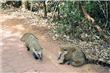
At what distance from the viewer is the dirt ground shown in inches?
248

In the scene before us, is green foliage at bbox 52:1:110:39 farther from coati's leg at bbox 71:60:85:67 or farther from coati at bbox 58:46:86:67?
coati's leg at bbox 71:60:85:67

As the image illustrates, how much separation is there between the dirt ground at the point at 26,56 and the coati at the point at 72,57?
0.40 ft

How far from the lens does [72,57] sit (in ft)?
22.2

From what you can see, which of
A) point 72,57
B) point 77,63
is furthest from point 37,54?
point 77,63

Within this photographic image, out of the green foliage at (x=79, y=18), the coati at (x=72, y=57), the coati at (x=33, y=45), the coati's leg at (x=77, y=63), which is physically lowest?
the coati's leg at (x=77, y=63)

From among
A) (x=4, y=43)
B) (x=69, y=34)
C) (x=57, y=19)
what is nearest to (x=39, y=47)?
(x=4, y=43)

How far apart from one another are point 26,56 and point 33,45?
0.36 m

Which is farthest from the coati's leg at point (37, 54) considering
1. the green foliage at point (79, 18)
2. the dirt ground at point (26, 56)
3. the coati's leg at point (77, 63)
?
the green foliage at point (79, 18)

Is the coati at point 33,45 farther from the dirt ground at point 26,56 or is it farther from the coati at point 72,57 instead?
the coati at point 72,57

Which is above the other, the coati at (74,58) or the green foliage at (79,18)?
the green foliage at (79,18)

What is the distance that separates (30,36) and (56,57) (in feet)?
3.33

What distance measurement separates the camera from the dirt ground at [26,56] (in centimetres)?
631

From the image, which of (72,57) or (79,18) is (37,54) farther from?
(79,18)

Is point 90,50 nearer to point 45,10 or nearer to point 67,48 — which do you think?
point 67,48
